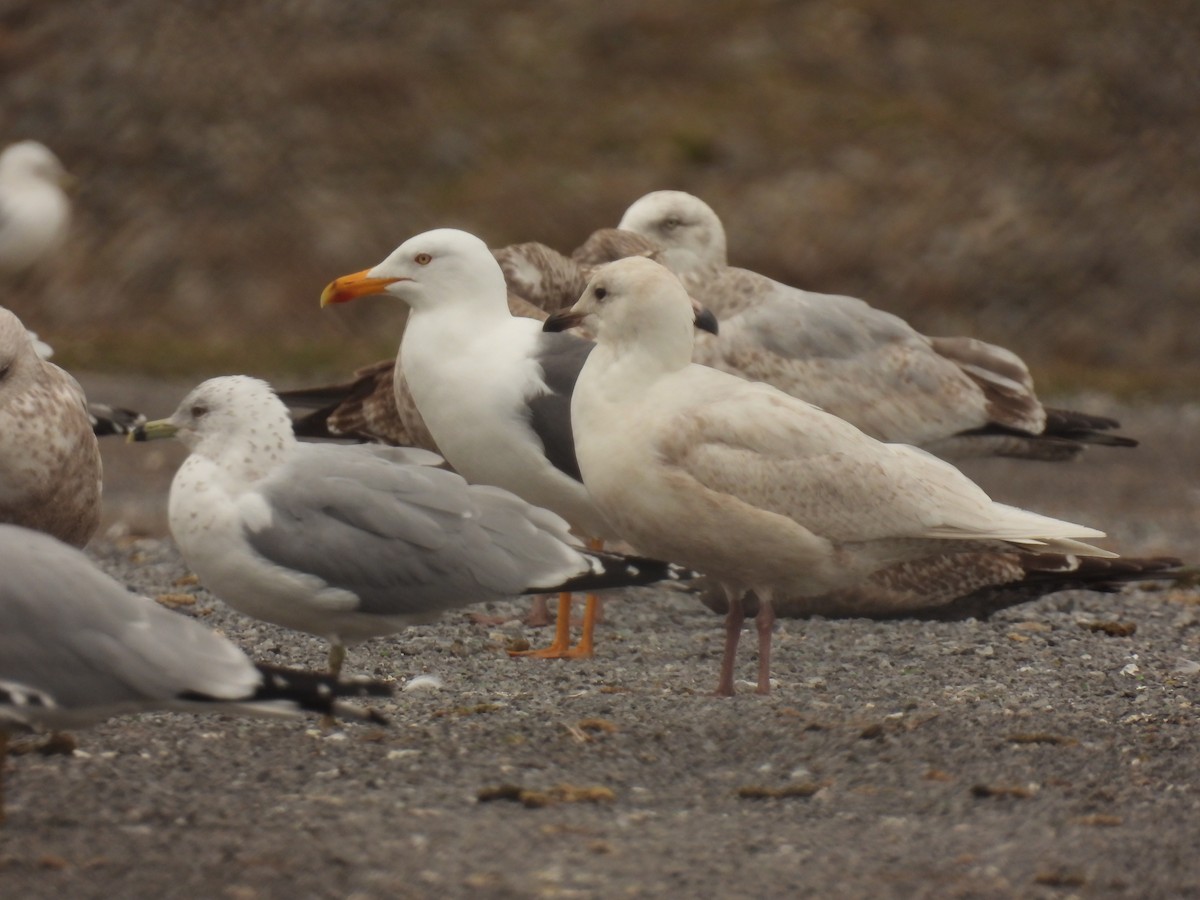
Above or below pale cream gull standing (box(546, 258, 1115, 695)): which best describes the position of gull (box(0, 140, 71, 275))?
above

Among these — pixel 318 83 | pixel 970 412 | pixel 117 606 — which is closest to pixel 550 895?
pixel 117 606

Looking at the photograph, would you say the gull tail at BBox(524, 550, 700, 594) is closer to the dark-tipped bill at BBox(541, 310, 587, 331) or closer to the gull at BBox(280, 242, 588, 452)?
the dark-tipped bill at BBox(541, 310, 587, 331)

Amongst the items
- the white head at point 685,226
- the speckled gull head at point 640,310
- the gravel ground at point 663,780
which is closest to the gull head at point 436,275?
the speckled gull head at point 640,310

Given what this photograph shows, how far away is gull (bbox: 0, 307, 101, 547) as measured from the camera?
5.34m

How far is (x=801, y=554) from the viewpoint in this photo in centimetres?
510

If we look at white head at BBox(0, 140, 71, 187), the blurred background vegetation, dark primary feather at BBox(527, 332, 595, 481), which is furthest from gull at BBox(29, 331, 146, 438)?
the blurred background vegetation

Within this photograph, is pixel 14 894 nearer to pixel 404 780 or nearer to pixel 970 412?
pixel 404 780

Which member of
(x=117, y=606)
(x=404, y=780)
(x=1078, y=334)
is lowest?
(x=404, y=780)

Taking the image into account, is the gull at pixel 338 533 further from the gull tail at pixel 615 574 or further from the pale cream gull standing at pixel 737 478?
the pale cream gull standing at pixel 737 478

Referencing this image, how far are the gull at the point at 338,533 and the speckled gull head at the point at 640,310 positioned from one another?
59 centimetres

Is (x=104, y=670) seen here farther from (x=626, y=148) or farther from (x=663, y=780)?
(x=626, y=148)

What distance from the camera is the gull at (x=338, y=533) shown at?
472 cm

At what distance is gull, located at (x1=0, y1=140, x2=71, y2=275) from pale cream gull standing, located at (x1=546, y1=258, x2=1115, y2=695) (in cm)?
1131

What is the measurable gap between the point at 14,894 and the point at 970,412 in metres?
5.18
